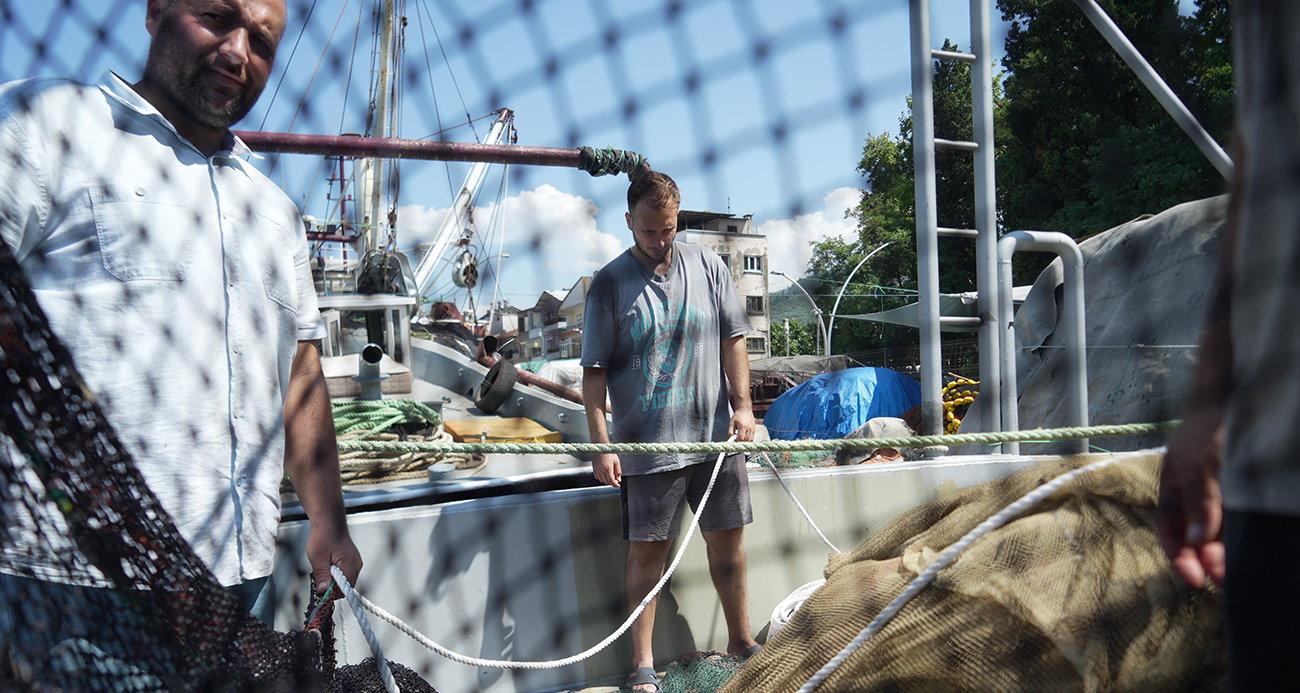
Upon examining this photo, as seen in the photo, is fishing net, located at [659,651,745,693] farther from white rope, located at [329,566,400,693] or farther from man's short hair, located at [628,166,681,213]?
man's short hair, located at [628,166,681,213]

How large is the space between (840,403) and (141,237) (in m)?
12.6

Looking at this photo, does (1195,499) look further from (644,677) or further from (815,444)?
(644,677)

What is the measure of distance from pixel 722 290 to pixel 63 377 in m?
2.14

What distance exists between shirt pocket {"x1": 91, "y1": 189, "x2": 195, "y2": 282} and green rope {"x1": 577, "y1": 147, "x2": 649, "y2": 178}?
1429mm

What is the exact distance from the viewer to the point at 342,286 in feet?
27.2

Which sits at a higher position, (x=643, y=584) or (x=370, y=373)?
(x=370, y=373)

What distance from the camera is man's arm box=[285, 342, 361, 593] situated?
5.14 feet

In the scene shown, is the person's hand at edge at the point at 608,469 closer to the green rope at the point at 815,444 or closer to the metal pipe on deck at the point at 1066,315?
the green rope at the point at 815,444

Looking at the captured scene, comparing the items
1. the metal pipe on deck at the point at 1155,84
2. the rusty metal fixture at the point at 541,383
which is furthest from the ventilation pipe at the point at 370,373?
the metal pipe on deck at the point at 1155,84

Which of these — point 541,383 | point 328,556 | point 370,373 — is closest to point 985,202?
point 328,556

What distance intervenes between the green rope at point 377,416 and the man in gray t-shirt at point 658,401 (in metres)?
1.56

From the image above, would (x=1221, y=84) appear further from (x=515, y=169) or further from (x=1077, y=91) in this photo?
(x=515, y=169)

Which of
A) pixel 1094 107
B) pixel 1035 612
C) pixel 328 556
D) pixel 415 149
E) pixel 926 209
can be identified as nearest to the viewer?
pixel 1035 612

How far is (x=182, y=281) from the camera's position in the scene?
1475mm
